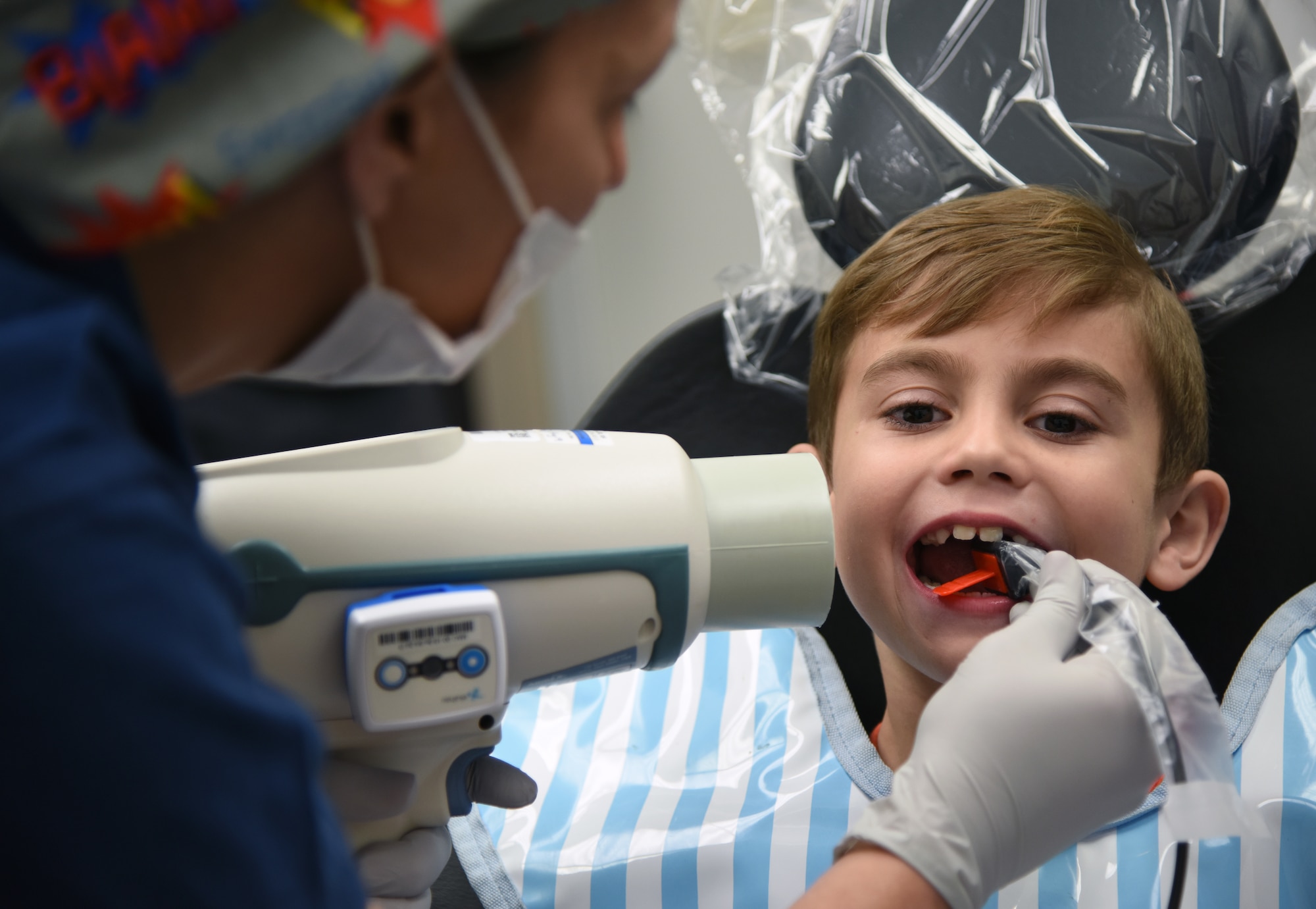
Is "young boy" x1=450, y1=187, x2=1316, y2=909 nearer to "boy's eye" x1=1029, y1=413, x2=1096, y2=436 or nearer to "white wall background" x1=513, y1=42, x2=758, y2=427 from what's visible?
"boy's eye" x1=1029, y1=413, x2=1096, y2=436

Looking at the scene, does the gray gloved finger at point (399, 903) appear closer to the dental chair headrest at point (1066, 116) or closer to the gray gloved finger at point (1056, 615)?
the gray gloved finger at point (1056, 615)

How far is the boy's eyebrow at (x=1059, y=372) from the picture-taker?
49.7 inches

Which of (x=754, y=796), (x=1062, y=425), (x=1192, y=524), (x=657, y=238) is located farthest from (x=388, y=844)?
(x=657, y=238)

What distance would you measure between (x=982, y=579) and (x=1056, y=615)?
216mm

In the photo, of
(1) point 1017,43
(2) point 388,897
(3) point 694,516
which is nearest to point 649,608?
(3) point 694,516

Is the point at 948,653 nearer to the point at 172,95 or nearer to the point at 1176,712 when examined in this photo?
the point at 1176,712

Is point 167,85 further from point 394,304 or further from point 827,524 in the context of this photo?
point 827,524

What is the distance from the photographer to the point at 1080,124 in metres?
1.52

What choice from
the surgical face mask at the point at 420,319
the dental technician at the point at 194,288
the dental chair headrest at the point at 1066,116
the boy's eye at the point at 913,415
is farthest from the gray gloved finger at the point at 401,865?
the dental chair headrest at the point at 1066,116

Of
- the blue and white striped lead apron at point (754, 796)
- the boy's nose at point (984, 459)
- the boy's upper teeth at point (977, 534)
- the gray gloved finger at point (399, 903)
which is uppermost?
the boy's nose at point (984, 459)

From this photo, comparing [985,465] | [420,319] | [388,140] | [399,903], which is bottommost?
[399,903]

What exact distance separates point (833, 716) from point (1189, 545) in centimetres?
52

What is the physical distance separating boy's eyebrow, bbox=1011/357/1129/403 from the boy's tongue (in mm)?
211

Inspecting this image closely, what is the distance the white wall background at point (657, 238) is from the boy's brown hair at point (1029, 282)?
776mm
